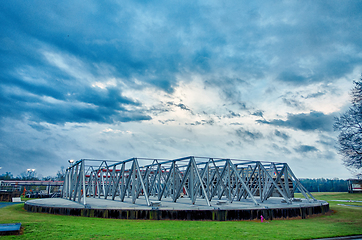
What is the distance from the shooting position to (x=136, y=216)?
21656 millimetres

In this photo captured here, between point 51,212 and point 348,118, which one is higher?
point 348,118

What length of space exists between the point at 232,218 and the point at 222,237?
8682 mm

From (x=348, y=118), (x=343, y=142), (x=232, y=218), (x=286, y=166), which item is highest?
(x=348, y=118)

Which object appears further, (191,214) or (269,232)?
(191,214)

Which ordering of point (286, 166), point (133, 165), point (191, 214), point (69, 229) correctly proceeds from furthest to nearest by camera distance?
1. point (286, 166)
2. point (133, 165)
3. point (191, 214)
4. point (69, 229)

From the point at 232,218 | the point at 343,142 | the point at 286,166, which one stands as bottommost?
the point at 232,218

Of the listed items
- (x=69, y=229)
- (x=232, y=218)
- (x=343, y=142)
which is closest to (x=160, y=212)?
(x=232, y=218)

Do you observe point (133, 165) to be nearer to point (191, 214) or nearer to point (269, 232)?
point (191, 214)

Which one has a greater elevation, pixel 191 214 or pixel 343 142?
pixel 343 142

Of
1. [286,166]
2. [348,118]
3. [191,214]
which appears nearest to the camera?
[191,214]

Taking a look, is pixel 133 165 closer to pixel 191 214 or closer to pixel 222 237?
pixel 191 214

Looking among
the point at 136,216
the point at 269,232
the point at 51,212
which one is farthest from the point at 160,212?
the point at 51,212

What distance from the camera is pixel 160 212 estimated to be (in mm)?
21547

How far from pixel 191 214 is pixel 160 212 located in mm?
3034
